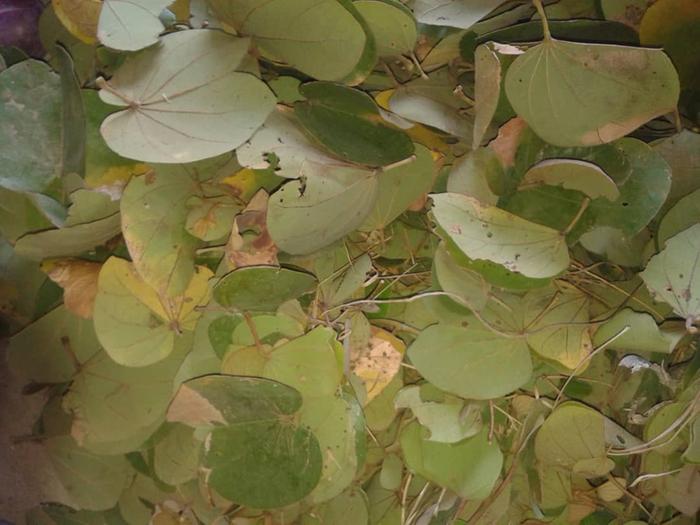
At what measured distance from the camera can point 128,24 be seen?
32 cm

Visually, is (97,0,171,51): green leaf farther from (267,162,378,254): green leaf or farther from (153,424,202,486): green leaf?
(153,424,202,486): green leaf

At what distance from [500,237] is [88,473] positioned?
274 mm

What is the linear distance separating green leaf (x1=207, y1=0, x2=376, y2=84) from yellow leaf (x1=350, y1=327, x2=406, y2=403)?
0.14m

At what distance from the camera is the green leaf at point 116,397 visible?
39 centimetres

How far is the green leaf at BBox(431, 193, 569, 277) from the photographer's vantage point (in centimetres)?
32

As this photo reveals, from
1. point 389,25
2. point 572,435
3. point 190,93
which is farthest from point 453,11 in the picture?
point 572,435

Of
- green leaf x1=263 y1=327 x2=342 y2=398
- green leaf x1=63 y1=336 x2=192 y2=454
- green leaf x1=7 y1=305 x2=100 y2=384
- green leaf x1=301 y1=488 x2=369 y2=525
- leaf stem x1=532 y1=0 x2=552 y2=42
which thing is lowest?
green leaf x1=301 y1=488 x2=369 y2=525

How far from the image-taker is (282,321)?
1.22 feet

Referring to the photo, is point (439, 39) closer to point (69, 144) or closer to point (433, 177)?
point (433, 177)

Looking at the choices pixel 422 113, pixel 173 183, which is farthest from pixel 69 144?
pixel 422 113

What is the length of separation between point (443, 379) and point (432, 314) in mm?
38

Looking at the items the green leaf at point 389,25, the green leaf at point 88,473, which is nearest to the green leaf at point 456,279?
the green leaf at point 389,25

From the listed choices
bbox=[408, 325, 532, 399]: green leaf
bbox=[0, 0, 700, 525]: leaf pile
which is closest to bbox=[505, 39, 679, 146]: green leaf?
bbox=[0, 0, 700, 525]: leaf pile

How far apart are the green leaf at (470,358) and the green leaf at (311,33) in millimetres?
141
